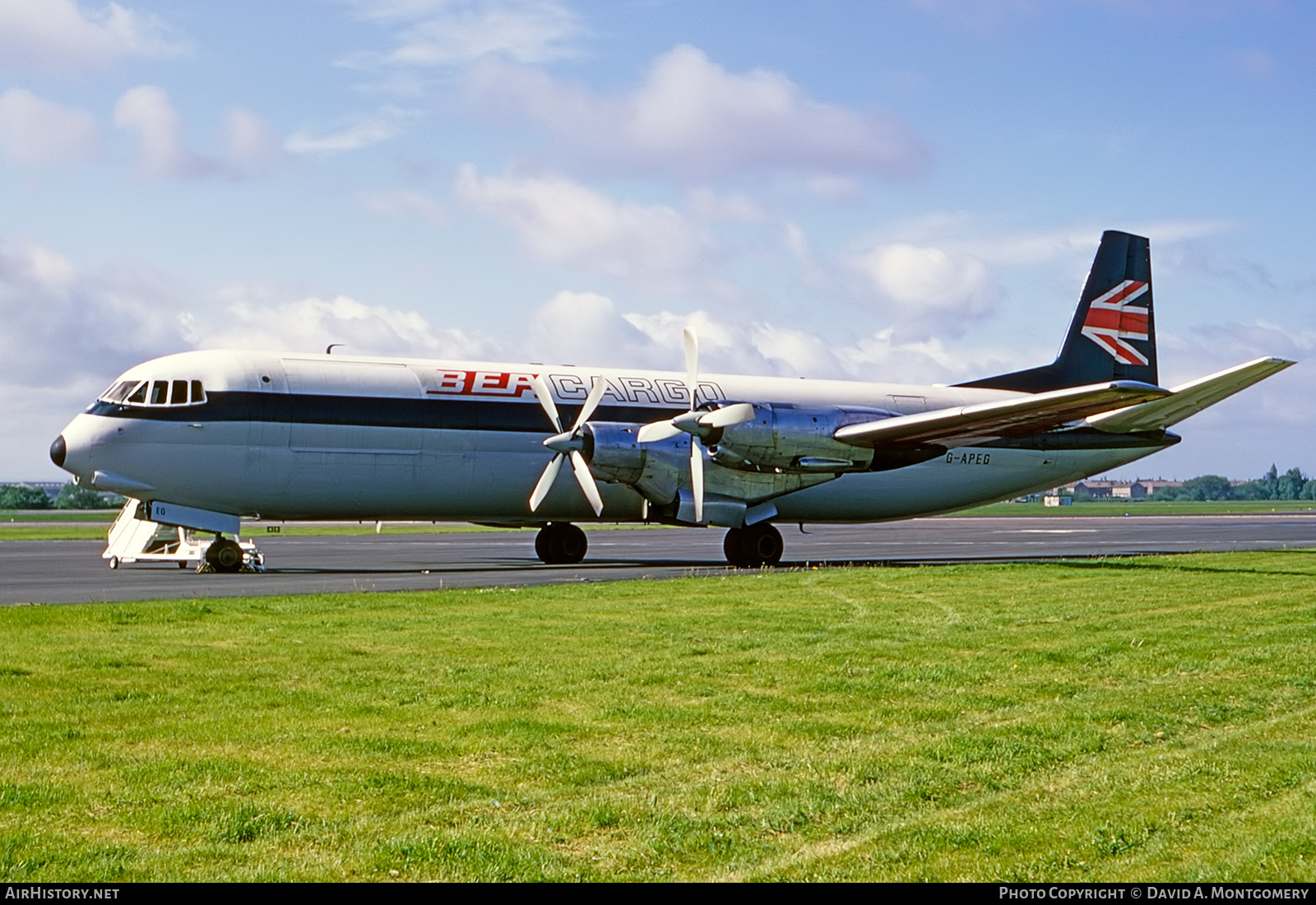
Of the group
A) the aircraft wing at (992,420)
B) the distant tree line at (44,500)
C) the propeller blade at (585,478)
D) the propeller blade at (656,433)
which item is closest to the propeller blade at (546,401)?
the propeller blade at (585,478)

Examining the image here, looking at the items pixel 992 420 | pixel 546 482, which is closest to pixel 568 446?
pixel 546 482

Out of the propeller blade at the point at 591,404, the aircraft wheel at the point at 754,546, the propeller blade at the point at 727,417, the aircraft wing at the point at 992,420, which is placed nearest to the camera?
the aircraft wing at the point at 992,420

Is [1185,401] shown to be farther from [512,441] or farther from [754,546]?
[512,441]

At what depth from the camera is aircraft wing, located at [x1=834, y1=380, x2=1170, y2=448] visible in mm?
27547

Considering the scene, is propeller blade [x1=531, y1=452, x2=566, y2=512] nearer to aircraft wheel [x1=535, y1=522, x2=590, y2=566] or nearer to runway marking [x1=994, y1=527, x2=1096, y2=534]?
aircraft wheel [x1=535, y1=522, x2=590, y2=566]

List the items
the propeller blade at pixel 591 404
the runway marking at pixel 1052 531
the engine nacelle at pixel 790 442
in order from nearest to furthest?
the engine nacelle at pixel 790 442
the propeller blade at pixel 591 404
the runway marking at pixel 1052 531

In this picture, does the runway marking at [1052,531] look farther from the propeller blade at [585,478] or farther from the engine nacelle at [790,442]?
the propeller blade at [585,478]

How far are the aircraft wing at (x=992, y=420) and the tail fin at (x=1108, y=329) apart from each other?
19.0ft

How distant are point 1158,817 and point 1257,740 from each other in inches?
108

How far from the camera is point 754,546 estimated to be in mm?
31047

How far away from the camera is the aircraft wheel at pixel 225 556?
28203 mm

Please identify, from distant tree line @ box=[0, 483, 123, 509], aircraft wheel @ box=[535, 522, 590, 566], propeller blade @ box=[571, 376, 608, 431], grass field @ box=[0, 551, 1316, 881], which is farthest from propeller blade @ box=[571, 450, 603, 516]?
distant tree line @ box=[0, 483, 123, 509]

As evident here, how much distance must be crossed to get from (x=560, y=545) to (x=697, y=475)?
672cm

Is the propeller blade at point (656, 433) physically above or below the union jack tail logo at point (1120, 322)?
below
